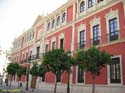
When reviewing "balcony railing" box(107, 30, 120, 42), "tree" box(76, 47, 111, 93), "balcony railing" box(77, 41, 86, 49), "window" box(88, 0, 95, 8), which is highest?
"window" box(88, 0, 95, 8)

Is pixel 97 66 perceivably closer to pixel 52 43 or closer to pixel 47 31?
pixel 52 43

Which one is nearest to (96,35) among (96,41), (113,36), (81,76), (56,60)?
(96,41)

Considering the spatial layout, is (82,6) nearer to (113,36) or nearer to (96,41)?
(96,41)

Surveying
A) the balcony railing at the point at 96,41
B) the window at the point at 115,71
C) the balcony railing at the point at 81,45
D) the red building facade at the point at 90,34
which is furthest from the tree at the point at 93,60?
the balcony railing at the point at 81,45

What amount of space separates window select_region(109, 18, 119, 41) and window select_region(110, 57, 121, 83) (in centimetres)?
174

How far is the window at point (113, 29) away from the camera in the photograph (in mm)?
14652

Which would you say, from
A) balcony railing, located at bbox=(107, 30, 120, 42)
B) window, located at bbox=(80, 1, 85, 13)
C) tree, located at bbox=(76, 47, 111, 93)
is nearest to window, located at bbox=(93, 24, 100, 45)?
balcony railing, located at bbox=(107, 30, 120, 42)

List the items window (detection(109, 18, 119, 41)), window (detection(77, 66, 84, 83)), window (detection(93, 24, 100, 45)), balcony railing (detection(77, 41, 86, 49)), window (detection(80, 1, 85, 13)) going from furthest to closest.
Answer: window (detection(80, 1, 85, 13)), balcony railing (detection(77, 41, 86, 49)), window (detection(77, 66, 84, 83)), window (detection(93, 24, 100, 45)), window (detection(109, 18, 119, 41))

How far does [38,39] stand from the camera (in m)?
27.9

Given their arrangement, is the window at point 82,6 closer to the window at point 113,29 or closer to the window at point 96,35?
the window at point 96,35

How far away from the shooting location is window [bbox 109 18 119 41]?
14652mm

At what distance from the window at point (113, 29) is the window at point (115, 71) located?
174cm

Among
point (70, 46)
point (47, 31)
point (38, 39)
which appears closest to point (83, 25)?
point (70, 46)

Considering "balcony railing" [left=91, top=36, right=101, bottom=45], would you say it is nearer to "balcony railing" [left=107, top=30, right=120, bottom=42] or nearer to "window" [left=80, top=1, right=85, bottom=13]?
"balcony railing" [left=107, top=30, right=120, bottom=42]
